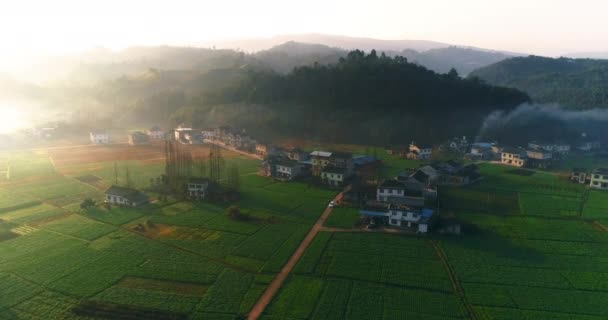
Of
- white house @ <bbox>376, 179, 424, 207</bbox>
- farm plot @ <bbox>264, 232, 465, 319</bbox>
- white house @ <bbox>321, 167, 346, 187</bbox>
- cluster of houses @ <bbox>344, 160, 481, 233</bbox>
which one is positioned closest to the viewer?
farm plot @ <bbox>264, 232, 465, 319</bbox>

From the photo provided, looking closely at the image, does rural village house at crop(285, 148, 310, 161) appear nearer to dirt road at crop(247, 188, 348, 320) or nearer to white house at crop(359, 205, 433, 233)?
Answer: dirt road at crop(247, 188, 348, 320)

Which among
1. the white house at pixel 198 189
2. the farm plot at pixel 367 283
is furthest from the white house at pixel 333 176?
the farm plot at pixel 367 283

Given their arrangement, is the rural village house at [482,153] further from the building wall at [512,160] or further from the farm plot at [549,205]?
the farm plot at [549,205]

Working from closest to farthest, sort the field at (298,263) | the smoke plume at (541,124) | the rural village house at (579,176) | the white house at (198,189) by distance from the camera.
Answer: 1. the field at (298,263)
2. the white house at (198,189)
3. the rural village house at (579,176)
4. the smoke plume at (541,124)

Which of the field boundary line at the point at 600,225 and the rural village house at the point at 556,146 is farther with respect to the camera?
the rural village house at the point at 556,146

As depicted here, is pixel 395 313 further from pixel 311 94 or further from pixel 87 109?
pixel 87 109

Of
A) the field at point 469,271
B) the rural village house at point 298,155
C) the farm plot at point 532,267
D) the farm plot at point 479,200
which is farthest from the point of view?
the rural village house at point 298,155

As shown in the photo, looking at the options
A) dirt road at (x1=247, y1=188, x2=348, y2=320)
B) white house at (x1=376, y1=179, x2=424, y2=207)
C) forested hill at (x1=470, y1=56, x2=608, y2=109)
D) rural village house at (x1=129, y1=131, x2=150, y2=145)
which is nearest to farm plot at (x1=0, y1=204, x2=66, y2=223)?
dirt road at (x1=247, y1=188, x2=348, y2=320)
